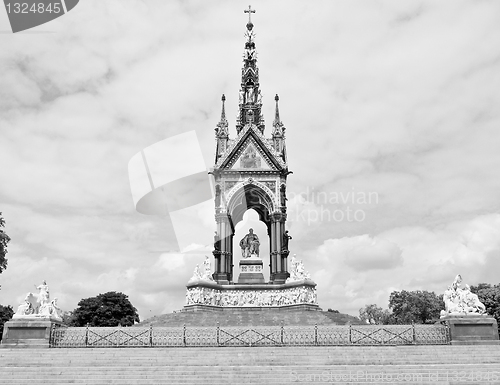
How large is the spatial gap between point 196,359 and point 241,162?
17199 millimetres

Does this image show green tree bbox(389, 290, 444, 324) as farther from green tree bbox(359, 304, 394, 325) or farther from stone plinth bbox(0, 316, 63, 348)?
stone plinth bbox(0, 316, 63, 348)

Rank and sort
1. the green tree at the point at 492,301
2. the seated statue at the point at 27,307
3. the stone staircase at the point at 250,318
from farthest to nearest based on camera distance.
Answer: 1. the green tree at the point at 492,301
2. the stone staircase at the point at 250,318
3. the seated statue at the point at 27,307

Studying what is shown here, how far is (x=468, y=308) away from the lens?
64.4 ft

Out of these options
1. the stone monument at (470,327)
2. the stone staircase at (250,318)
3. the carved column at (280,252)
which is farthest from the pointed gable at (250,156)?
the stone monument at (470,327)

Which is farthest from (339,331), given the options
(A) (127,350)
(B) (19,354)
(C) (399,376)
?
(B) (19,354)

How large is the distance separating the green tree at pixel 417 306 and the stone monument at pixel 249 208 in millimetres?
35309

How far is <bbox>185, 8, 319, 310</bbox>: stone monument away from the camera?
28.3 metres

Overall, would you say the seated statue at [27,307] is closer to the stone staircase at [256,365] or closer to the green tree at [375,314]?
the stone staircase at [256,365]

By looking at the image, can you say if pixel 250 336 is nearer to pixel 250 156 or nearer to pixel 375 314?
pixel 250 156

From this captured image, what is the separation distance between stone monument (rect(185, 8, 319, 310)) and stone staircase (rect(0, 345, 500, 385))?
1021 cm

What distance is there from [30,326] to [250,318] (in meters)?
10.6

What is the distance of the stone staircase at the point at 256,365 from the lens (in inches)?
591

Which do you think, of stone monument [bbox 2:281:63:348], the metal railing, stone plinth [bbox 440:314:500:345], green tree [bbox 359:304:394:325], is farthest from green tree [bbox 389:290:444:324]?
stone monument [bbox 2:281:63:348]

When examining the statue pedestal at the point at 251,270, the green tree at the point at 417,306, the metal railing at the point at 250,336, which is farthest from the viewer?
the green tree at the point at 417,306
